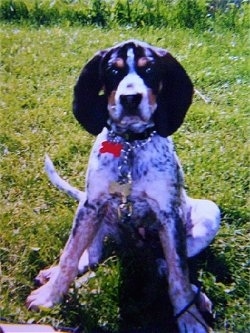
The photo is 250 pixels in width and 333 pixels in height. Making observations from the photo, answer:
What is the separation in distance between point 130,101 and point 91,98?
0.39 feet

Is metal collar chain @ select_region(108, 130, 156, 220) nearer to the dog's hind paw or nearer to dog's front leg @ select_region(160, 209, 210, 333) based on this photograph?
dog's front leg @ select_region(160, 209, 210, 333)

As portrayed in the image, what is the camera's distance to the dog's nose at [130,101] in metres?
1.31

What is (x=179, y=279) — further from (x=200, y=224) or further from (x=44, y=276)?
(x=44, y=276)

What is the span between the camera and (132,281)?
152cm

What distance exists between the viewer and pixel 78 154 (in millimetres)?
1533

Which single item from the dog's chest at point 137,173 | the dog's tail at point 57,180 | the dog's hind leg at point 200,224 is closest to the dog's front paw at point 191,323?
the dog's hind leg at point 200,224

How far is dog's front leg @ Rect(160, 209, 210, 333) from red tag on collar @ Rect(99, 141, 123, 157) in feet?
0.54

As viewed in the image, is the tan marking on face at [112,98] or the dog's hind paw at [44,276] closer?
the tan marking on face at [112,98]

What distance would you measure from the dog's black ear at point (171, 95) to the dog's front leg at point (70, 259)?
0.82 feet

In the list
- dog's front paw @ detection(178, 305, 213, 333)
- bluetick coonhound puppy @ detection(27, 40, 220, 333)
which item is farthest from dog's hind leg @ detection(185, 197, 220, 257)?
dog's front paw @ detection(178, 305, 213, 333)

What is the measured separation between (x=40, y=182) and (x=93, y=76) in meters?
0.30

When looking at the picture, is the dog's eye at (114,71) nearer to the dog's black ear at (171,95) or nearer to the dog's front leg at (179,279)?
the dog's black ear at (171,95)

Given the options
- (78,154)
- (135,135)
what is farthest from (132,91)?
(78,154)

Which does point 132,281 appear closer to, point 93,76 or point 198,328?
point 198,328
